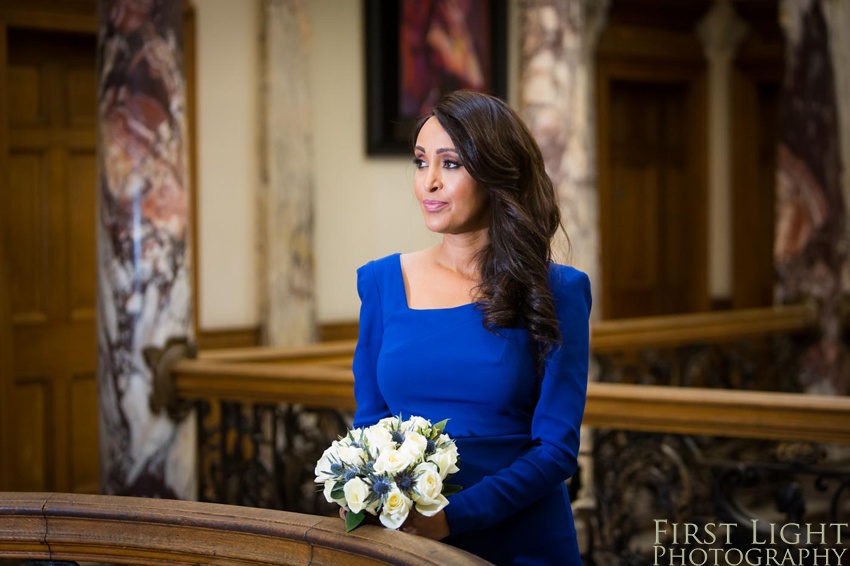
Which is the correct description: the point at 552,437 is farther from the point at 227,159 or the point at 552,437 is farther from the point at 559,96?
the point at 227,159

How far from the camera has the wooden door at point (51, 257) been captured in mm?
6938

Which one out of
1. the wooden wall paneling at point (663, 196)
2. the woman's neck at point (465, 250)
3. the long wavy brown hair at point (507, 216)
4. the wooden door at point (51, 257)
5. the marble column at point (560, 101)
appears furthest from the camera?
the wooden wall paneling at point (663, 196)

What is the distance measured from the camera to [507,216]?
213 centimetres

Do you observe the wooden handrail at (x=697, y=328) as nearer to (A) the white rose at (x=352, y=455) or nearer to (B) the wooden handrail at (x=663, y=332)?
(B) the wooden handrail at (x=663, y=332)

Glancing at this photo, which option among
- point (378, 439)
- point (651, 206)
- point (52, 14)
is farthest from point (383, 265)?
point (651, 206)

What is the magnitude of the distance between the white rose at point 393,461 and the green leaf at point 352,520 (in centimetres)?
8

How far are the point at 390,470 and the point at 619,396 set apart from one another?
2519 mm

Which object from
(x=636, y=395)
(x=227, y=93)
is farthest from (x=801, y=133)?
(x=636, y=395)

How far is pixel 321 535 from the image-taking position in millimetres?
1896

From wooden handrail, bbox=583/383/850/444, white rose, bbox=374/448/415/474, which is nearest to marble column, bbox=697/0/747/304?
wooden handrail, bbox=583/383/850/444

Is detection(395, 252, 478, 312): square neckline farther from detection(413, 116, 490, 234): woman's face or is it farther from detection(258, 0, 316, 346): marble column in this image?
detection(258, 0, 316, 346): marble column

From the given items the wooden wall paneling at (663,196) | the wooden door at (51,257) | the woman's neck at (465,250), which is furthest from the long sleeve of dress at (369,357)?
the wooden wall paneling at (663,196)

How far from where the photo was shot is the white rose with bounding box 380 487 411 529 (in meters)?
1.84

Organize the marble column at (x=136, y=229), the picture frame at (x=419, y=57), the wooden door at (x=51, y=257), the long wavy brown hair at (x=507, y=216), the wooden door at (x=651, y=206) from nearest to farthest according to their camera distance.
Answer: the long wavy brown hair at (x=507, y=216)
the marble column at (x=136, y=229)
the wooden door at (x=51, y=257)
the picture frame at (x=419, y=57)
the wooden door at (x=651, y=206)
